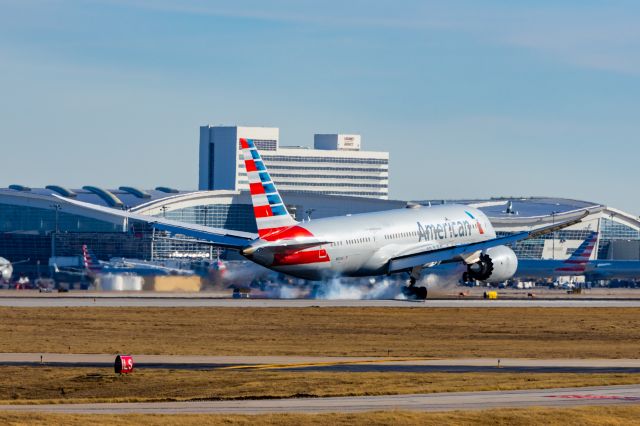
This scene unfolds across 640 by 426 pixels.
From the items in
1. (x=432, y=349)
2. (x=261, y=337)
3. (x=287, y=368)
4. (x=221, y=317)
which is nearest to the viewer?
(x=287, y=368)

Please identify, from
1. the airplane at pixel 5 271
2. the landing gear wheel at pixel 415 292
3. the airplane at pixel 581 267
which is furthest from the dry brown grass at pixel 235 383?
the airplane at pixel 581 267

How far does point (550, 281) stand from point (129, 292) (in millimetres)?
87854

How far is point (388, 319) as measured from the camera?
256 feet

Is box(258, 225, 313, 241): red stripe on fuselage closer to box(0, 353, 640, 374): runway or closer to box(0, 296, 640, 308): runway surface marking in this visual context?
box(0, 296, 640, 308): runway surface marking

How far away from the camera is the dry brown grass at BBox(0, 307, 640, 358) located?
59844mm

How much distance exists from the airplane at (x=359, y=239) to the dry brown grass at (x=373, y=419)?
49.7m

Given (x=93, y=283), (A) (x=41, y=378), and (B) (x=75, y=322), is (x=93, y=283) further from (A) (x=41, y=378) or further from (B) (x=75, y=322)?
(A) (x=41, y=378)

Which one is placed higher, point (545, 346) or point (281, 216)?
point (281, 216)

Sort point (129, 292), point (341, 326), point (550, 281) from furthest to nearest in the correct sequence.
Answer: point (550, 281), point (129, 292), point (341, 326)

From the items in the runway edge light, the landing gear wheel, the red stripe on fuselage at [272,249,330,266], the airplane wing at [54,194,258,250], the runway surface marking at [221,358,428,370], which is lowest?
the runway surface marking at [221,358,428,370]

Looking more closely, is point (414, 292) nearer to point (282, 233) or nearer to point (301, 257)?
point (301, 257)

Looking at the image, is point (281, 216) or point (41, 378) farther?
point (281, 216)

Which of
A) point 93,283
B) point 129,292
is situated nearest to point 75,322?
point 129,292

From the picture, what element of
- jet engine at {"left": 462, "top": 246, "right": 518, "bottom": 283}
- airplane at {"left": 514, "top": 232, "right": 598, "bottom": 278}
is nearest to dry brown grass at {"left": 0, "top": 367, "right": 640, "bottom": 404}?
jet engine at {"left": 462, "top": 246, "right": 518, "bottom": 283}
